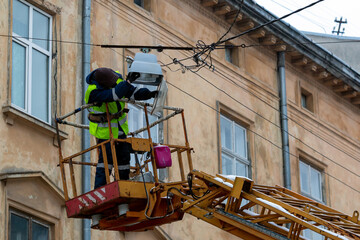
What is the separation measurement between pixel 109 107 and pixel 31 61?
9.09 ft

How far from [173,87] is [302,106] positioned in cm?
556

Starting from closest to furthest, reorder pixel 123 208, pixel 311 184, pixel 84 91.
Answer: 1. pixel 123 208
2. pixel 84 91
3. pixel 311 184

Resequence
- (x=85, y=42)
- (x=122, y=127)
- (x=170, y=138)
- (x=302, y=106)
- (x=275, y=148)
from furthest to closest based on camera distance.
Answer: (x=302, y=106) < (x=275, y=148) < (x=170, y=138) < (x=85, y=42) < (x=122, y=127)

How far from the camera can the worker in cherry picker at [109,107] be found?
14.7m

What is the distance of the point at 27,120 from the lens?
1642cm

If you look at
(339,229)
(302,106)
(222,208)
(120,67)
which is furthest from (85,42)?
(302,106)

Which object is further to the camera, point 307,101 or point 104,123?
point 307,101

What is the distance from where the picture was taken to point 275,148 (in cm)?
2333

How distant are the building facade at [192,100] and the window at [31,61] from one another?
0.05 ft

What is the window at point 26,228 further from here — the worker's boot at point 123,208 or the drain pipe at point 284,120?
the drain pipe at point 284,120

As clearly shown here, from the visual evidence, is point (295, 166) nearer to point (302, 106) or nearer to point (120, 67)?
point (302, 106)

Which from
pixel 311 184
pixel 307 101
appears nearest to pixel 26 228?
pixel 311 184

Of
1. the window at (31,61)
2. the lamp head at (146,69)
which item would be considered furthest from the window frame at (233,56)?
the lamp head at (146,69)

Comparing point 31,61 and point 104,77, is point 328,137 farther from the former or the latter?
point 104,77
